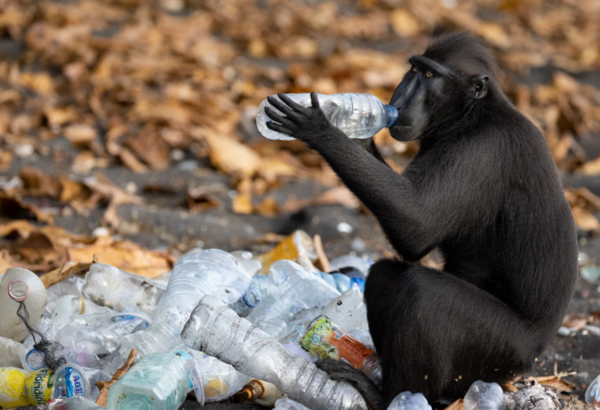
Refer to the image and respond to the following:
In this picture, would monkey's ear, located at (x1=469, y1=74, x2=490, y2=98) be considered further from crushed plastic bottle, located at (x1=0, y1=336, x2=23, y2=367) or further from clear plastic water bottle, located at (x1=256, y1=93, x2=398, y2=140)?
crushed plastic bottle, located at (x1=0, y1=336, x2=23, y2=367)

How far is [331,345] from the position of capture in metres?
2.75

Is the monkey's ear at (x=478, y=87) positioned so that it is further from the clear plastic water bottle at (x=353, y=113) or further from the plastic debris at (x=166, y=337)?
the plastic debris at (x=166, y=337)

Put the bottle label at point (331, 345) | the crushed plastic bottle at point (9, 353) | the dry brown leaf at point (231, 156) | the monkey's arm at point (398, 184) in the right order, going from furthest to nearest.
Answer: the dry brown leaf at point (231, 156), the bottle label at point (331, 345), the crushed plastic bottle at point (9, 353), the monkey's arm at point (398, 184)

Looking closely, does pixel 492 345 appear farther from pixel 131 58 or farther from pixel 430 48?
pixel 131 58

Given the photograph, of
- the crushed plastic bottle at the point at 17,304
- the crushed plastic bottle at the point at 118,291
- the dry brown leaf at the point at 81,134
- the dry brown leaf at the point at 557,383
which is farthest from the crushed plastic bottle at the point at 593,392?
the dry brown leaf at the point at 81,134

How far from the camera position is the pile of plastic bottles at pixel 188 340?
7.79 feet

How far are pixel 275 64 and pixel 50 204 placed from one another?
13.8 feet

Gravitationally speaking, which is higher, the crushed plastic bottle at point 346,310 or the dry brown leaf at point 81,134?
the crushed plastic bottle at point 346,310

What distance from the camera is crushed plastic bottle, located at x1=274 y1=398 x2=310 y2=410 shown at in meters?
2.36

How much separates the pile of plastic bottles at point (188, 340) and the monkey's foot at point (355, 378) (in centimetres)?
3

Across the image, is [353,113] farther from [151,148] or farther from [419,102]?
[151,148]

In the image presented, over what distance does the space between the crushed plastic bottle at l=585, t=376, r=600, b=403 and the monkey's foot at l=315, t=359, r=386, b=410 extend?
37.1 inches

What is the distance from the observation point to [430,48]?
2816mm

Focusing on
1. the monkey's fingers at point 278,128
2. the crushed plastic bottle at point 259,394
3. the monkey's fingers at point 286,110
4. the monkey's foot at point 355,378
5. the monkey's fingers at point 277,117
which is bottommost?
the crushed plastic bottle at point 259,394
